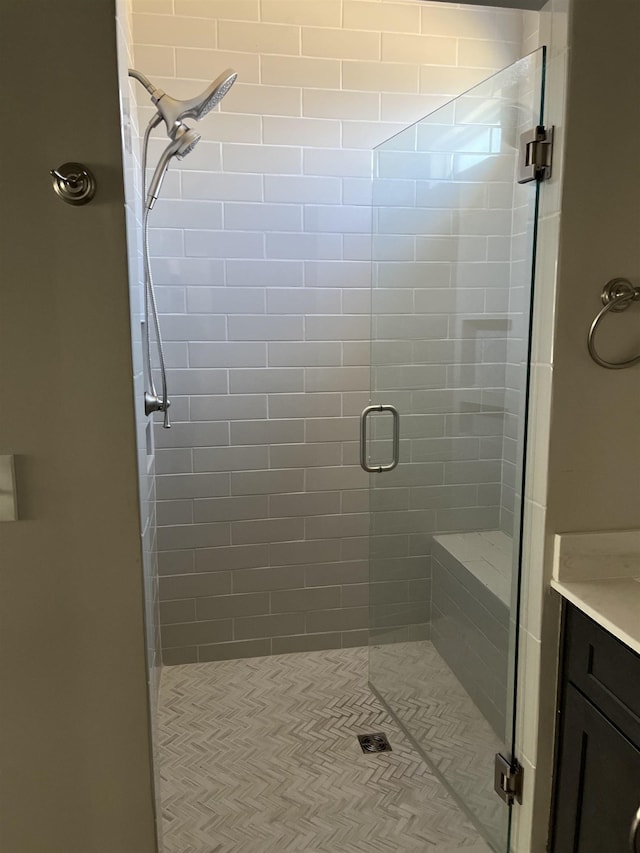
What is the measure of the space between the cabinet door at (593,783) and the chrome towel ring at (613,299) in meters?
0.77

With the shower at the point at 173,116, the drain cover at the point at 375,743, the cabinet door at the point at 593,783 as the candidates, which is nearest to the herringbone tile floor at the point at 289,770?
the drain cover at the point at 375,743

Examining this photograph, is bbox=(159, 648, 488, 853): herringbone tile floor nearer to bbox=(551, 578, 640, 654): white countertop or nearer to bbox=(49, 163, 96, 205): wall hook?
bbox=(551, 578, 640, 654): white countertop

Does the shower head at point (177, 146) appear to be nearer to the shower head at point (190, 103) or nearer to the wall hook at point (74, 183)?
the shower head at point (190, 103)

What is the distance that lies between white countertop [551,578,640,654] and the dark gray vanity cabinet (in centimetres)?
4

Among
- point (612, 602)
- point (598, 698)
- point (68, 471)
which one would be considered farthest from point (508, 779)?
point (68, 471)

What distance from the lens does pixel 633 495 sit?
153 centimetres

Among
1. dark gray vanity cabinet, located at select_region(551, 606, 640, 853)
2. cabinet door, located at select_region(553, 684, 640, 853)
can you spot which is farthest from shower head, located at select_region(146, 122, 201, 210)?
cabinet door, located at select_region(553, 684, 640, 853)

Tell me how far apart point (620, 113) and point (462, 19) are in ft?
5.04

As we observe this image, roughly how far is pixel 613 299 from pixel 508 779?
1217 millimetres

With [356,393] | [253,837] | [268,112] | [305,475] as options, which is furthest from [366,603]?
[268,112]

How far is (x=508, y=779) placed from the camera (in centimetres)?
167

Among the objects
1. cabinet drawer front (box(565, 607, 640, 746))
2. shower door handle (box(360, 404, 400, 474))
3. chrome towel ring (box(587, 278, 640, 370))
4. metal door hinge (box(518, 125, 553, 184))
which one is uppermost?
metal door hinge (box(518, 125, 553, 184))

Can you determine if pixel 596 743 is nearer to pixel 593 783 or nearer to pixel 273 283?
pixel 593 783

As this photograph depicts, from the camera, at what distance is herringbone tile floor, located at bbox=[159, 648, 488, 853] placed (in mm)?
Result: 1903
